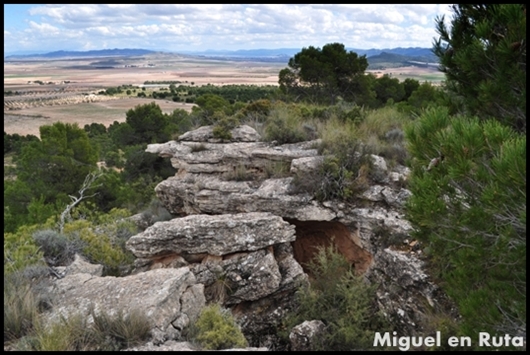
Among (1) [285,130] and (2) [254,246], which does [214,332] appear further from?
(1) [285,130]

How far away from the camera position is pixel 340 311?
7.12m

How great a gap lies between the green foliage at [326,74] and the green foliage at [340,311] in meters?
15.3

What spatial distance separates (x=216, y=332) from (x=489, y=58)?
486 cm

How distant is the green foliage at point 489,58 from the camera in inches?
168

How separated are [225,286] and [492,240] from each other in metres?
4.94

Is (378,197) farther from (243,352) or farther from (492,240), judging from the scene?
(243,352)

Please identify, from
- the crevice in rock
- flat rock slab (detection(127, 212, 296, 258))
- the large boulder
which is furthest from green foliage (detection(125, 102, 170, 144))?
the large boulder

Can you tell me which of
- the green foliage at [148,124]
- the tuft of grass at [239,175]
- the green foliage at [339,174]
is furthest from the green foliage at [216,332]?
the green foliage at [148,124]

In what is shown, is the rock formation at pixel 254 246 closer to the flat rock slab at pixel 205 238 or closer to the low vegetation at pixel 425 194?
the flat rock slab at pixel 205 238

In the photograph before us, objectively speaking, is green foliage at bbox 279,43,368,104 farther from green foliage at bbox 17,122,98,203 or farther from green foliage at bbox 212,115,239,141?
green foliage at bbox 17,122,98,203

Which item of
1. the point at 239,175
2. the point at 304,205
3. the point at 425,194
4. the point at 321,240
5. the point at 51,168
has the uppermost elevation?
the point at 425,194

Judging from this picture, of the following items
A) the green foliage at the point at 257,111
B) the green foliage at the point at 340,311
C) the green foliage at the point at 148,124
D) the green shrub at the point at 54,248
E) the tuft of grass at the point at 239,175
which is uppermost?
the green foliage at the point at 257,111

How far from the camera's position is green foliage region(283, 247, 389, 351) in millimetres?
6406

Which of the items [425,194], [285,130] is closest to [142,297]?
[425,194]
